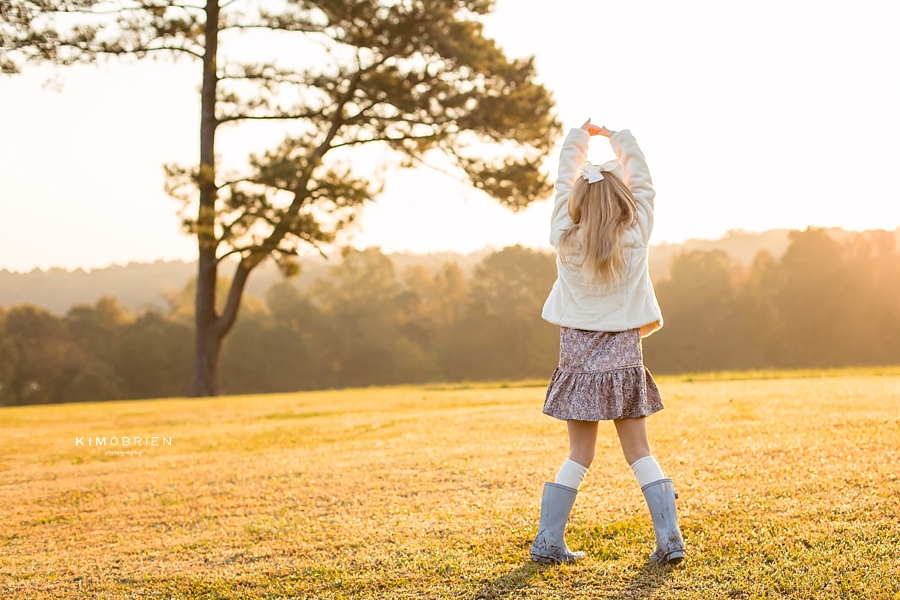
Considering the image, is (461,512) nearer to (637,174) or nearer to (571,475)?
(571,475)

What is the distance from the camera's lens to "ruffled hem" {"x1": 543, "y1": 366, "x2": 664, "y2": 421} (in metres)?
3.10

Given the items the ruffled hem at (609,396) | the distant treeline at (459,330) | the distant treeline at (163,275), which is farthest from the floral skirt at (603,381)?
the distant treeline at (163,275)

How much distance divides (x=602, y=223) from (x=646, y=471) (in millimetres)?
1013

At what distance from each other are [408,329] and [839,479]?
1675 inches

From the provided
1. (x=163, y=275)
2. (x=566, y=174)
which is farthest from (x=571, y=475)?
(x=163, y=275)

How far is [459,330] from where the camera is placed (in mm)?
46000

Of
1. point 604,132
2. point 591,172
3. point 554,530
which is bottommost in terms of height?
point 554,530

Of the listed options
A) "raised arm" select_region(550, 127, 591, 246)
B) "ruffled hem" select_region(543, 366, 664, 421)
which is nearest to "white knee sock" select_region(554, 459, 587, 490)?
"ruffled hem" select_region(543, 366, 664, 421)

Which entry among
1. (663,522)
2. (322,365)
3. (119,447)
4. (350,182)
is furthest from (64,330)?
(663,522)

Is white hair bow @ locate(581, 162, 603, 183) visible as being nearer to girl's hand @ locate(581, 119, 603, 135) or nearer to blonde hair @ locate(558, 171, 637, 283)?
blonde hair @ locate(558, 171, 637, 283)

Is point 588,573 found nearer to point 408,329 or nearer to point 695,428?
point 695,428

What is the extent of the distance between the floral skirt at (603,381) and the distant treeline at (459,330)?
35987 mm

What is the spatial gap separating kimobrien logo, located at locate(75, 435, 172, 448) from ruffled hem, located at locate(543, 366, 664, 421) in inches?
257

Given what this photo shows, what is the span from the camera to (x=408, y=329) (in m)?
46.4
